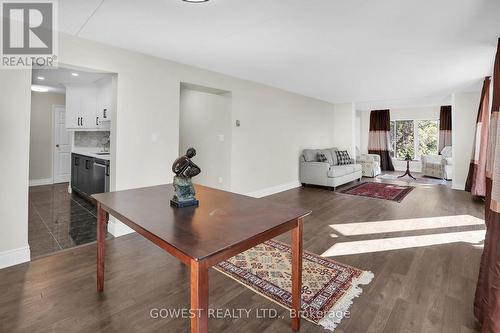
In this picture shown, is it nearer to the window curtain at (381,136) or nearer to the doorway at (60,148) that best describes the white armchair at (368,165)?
the window curtain at (381,136)

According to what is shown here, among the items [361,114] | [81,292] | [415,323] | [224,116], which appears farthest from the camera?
[361,114]

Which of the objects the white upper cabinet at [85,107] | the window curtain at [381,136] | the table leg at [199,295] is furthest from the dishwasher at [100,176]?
the window curtain at [381,136]

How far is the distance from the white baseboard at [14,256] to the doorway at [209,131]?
9.24 ft

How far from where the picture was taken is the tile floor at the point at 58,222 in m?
2.87

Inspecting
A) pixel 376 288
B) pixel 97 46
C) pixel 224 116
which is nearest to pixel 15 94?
pixel 97 46

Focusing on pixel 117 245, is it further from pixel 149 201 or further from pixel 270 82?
pixel 270 82

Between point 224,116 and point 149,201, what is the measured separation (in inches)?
124

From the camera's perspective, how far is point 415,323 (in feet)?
5.41

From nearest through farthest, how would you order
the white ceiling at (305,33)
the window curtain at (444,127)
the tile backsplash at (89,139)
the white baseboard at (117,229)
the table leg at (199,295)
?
1. the table leg at (199,295)
2. the white ceiling at (305,33)
3. the white baseboard at (117,229)
4. the tile backsplash at (89,139)
5. the window curtain at (444,127)

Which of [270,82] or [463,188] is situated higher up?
[270,82]

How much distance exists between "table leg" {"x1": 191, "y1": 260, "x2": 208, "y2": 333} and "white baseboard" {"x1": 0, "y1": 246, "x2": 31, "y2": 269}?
2417 mm

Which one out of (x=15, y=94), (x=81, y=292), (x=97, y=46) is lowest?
(x=81, y=292)

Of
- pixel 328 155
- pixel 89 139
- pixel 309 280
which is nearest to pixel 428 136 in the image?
pixel 328 155

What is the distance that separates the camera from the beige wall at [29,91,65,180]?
6.22m
